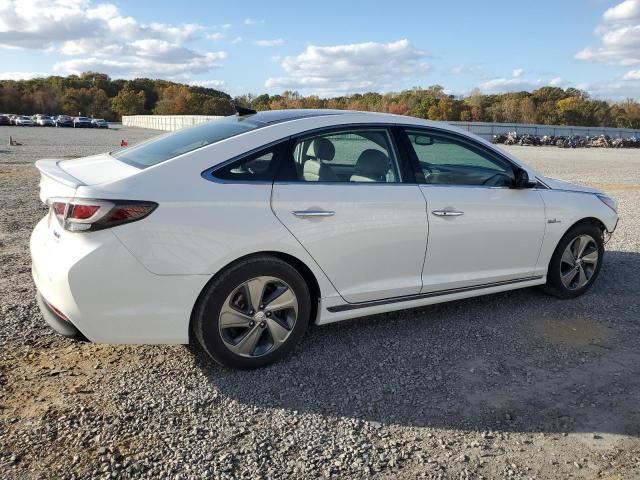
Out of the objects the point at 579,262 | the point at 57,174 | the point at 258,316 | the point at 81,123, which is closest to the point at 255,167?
the point at 258,316

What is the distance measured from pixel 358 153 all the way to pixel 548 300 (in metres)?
2.49

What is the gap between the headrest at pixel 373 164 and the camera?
4121mm

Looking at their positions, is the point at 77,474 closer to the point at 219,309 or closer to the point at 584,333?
the point at 219,309

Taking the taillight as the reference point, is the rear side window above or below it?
above

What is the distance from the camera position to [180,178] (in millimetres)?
3361

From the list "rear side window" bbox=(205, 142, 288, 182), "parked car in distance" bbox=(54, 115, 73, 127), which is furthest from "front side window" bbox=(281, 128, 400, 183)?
"parked car in distance" bbox=(54, 115, 73, 127)

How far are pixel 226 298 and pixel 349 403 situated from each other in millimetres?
991

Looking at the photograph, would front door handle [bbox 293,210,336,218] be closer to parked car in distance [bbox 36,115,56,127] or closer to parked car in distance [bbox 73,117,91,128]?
parked car in distance [bbox 73,117,91,128]

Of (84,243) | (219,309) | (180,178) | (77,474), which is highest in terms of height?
(180,178)

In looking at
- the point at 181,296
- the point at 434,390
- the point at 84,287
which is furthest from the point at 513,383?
the point at 84,287

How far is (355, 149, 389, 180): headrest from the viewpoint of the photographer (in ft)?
13.5

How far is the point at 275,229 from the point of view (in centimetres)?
353

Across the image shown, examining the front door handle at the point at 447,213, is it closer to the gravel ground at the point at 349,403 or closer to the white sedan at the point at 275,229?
the white sedan at the point at 275,229

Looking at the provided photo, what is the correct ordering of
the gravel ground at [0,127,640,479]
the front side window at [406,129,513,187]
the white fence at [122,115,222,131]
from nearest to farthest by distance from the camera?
the gravel ground at [0,127,640,479] → the front side window at [406,129,513,187] → the white fence at [122,115,222,131]
